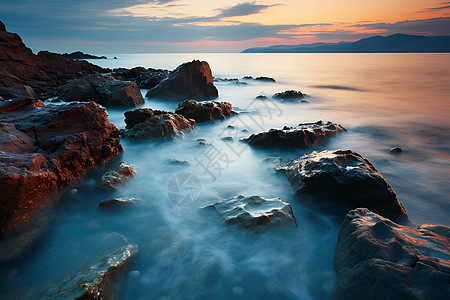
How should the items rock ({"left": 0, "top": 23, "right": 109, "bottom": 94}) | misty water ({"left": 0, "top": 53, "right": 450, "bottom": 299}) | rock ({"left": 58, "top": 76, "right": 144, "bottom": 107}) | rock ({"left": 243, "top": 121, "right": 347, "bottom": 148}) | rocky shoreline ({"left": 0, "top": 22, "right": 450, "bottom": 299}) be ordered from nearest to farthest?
rocky shoreline ({"left": 0, "top": 22, "right": 450, "bottom": 299}), misty water ({"left": 0, "top": 53, "right": 450, "bottom": 299}), rock ({"left": 243, "top": 121, "right": 347, "bottom": 148}), rock ({"left": 58, "top": 76, "right": 144, "bottom": 107}), rock ({"left": 0, "top": 23, "right": 109, "bottom": 94})

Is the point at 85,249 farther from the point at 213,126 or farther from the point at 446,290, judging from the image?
the point at 213,126

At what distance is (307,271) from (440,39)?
225 meters

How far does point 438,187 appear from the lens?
4691mm

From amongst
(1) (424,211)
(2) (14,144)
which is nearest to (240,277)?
(1) (424,211)

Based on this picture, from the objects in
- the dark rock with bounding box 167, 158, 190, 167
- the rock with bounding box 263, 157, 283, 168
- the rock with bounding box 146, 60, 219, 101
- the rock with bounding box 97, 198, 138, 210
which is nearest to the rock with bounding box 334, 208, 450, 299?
the rock with bounding box 263, 157, 283, 168

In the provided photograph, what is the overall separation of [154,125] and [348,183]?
18.1ft

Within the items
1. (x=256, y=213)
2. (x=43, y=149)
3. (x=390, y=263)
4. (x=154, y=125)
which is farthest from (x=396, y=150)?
(x=43, y=149)

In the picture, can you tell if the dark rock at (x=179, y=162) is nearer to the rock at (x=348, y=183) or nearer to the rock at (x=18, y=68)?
the rock at (x=348, y=183)

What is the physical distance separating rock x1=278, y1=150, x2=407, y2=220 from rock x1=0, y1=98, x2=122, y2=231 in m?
4.01

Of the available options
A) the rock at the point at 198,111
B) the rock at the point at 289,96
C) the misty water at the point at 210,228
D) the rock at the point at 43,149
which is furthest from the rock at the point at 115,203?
the rock at the point at 289,96

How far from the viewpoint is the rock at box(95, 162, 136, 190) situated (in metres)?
4.12

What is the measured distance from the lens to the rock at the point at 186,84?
12891mm

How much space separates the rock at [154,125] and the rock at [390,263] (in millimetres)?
5579

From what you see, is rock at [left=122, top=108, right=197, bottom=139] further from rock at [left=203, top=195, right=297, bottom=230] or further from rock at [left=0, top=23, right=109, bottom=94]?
rock at [left=0, top=23, right=109, bottom=94]
